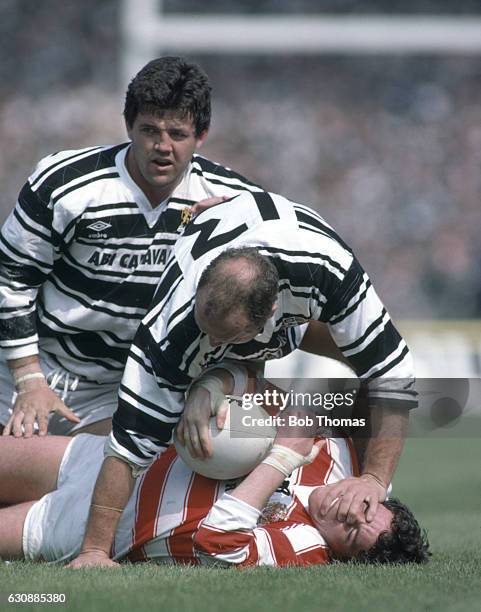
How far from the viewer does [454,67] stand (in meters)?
16.3

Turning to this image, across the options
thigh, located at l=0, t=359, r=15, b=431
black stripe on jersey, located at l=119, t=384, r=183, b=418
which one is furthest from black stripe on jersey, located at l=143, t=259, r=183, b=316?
thigh, located at l=0, t=359, r=15, b=431

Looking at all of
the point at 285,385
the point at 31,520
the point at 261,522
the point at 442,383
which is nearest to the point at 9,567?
the point at 31,520

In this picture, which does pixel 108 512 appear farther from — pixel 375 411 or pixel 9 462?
pixel 375 411

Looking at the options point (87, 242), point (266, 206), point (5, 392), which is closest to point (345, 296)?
point (266, 206)

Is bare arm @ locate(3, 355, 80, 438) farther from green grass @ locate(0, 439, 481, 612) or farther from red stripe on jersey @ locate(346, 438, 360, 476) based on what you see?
red stripe on jersey @ locate(346, 438, 360, 476)

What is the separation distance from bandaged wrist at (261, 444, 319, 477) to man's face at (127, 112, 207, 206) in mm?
1231

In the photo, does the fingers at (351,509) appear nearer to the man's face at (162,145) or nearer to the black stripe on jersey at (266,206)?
the black stripe on jersey at (266,206)

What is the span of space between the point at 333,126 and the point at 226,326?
12.1 meters

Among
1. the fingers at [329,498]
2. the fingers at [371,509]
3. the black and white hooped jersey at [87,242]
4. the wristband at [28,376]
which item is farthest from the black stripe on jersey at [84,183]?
the fingers at [371,509]

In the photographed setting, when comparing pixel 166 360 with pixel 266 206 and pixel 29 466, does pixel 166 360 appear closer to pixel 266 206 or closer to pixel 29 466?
pixel 266 206

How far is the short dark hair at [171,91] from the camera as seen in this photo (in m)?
4.73

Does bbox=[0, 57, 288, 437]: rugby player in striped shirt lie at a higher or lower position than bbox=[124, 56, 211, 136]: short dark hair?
lower

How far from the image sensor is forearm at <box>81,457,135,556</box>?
4.22m

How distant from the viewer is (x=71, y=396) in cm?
541
